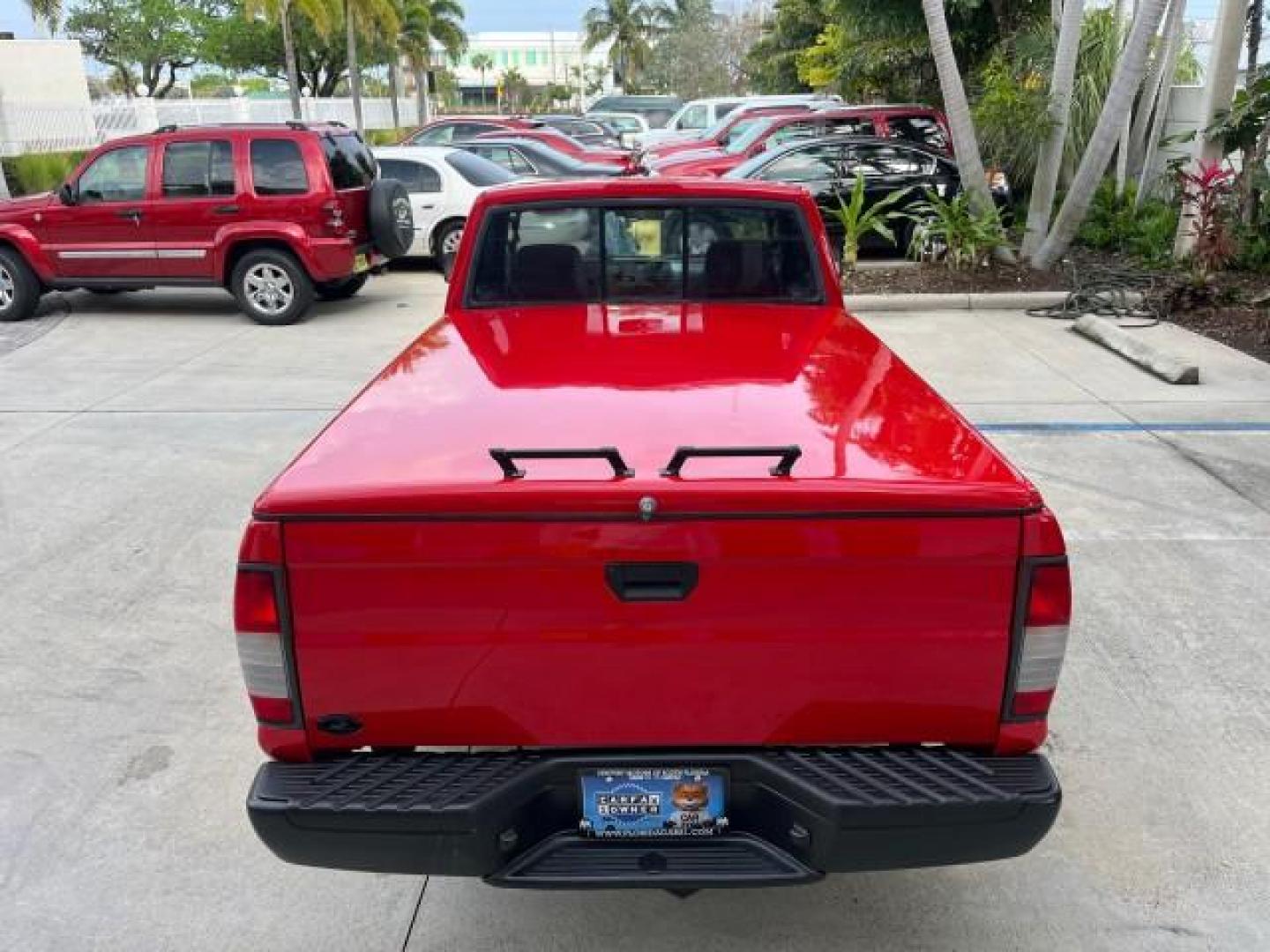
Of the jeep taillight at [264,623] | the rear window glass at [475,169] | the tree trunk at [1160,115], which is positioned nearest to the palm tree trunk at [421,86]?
the rear window glass at [475,169]

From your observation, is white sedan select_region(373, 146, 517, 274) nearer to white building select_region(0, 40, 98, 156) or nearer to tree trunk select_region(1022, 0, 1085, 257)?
tree trunk select_region(1022, 0, 1085, 257)

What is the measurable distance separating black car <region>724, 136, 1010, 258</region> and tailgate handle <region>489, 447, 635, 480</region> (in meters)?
10.8

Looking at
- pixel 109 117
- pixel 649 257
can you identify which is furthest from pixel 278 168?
pixel 109 117

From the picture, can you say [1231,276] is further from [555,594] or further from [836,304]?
[555,594]

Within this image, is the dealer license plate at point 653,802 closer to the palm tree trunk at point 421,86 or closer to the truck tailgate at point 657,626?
the truck tailgate at point 657,626

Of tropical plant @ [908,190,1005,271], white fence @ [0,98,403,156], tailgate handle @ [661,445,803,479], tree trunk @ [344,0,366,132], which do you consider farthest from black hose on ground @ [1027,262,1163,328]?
tree trunk @ [344,0,366,132]

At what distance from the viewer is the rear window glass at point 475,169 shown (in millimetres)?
12820

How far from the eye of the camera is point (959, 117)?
11258 mm

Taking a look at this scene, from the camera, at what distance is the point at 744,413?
9.18 feet

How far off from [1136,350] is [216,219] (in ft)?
27.5

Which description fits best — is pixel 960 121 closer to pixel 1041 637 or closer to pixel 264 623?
pixel 1041 637

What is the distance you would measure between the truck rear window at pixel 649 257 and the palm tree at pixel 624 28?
72565 millimetres

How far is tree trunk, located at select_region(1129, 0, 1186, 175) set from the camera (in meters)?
12.5

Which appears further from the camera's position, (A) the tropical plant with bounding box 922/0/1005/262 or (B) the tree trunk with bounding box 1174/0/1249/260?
(A) the tropical plant with bounding box 922/0/1005/262
